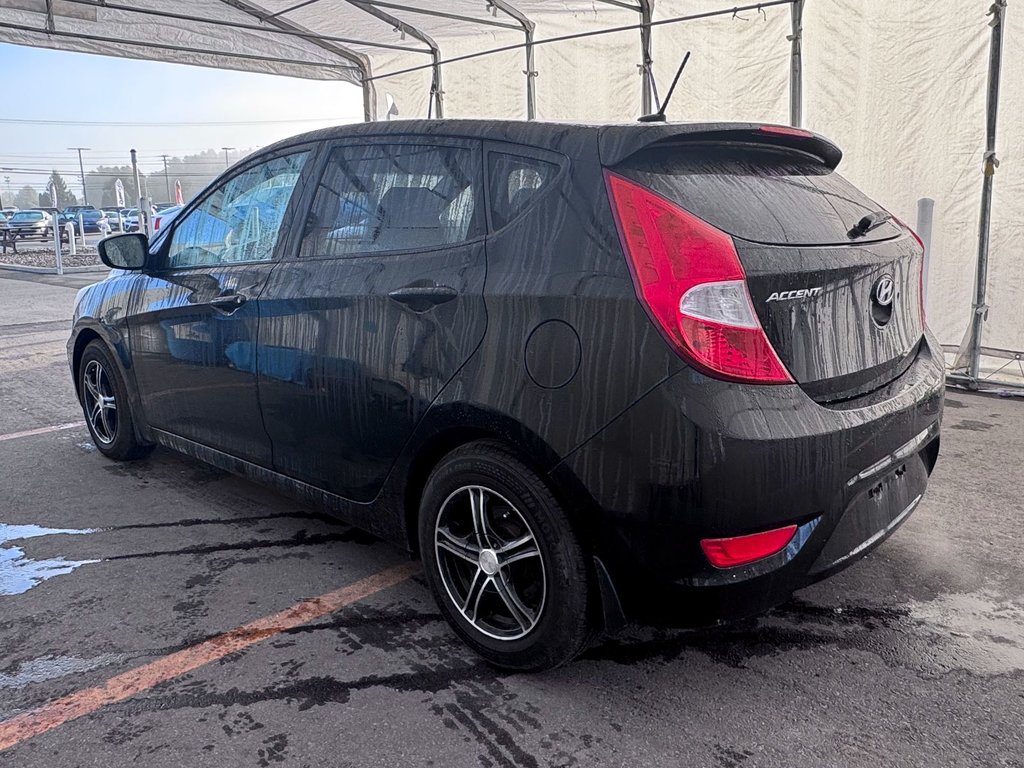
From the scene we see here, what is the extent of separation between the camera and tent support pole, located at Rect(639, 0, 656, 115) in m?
8.38

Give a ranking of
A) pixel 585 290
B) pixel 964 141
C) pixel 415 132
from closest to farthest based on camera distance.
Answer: pixel 585 290 → pixel 415 132 → pixel 964 141

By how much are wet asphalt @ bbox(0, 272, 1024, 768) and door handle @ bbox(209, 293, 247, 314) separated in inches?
38.5

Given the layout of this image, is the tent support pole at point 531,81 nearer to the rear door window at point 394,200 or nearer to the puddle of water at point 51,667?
the rear door window at point 394,200

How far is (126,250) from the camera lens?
4.19 metres

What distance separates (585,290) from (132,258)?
276 centimetres

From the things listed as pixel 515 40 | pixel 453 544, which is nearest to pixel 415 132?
pixel 453 544

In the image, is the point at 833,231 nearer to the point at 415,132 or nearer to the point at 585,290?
the point at 585,290

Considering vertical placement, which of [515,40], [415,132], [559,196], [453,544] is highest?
[515,40]

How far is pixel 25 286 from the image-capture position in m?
15.8

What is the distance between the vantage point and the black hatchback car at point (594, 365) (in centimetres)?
219

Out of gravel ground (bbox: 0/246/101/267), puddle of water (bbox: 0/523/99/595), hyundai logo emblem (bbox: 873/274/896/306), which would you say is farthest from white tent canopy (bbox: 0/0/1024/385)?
gravel ground (bbox: 0/246/101/267)

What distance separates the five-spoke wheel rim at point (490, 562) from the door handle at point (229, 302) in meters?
1.33

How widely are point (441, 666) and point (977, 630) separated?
1733mm

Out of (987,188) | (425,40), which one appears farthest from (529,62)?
(987,188)
